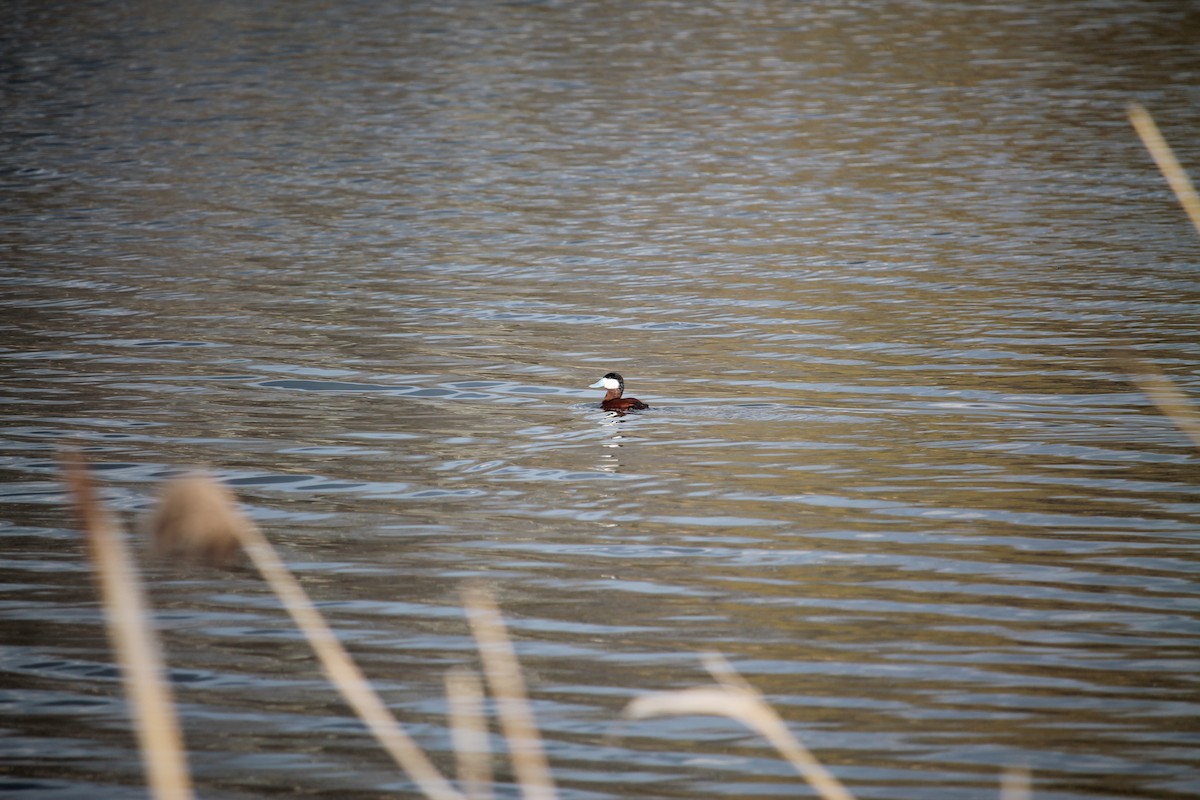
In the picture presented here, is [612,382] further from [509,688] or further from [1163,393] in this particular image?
[509,688]

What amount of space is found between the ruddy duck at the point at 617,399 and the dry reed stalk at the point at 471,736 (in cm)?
565

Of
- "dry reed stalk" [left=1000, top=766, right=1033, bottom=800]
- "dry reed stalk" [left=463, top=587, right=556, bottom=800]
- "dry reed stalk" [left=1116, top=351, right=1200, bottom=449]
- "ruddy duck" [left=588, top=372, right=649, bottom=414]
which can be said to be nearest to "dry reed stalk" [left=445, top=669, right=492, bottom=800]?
"dry reed stalk" [left=463, top=587, right=556, bottom=800]

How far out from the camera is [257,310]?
18906 mm

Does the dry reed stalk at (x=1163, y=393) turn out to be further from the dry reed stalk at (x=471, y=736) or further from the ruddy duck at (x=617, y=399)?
the dry reed stalk at (x=471, y=736)

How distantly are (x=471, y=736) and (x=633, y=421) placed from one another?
6.97 meters

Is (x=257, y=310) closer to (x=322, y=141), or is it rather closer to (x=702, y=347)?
(x=702, y=347)

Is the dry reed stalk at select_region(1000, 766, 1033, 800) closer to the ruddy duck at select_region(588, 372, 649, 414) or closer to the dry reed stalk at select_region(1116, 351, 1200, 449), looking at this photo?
the dry reed stalk at select_region(1116, 351, 1200, 449)

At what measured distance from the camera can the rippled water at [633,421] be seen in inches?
319

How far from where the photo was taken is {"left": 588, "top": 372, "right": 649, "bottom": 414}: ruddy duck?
14070 millimetres

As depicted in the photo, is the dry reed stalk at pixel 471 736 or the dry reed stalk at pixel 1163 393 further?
the dry reed stalk at pixel 1163 393

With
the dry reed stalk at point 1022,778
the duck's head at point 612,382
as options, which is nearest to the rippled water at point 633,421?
the dry reed stalk at point 1022,778

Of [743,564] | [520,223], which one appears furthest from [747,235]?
[743,564]

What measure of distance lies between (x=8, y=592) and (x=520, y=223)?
607 inches

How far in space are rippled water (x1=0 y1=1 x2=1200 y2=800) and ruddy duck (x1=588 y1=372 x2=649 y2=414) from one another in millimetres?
142
